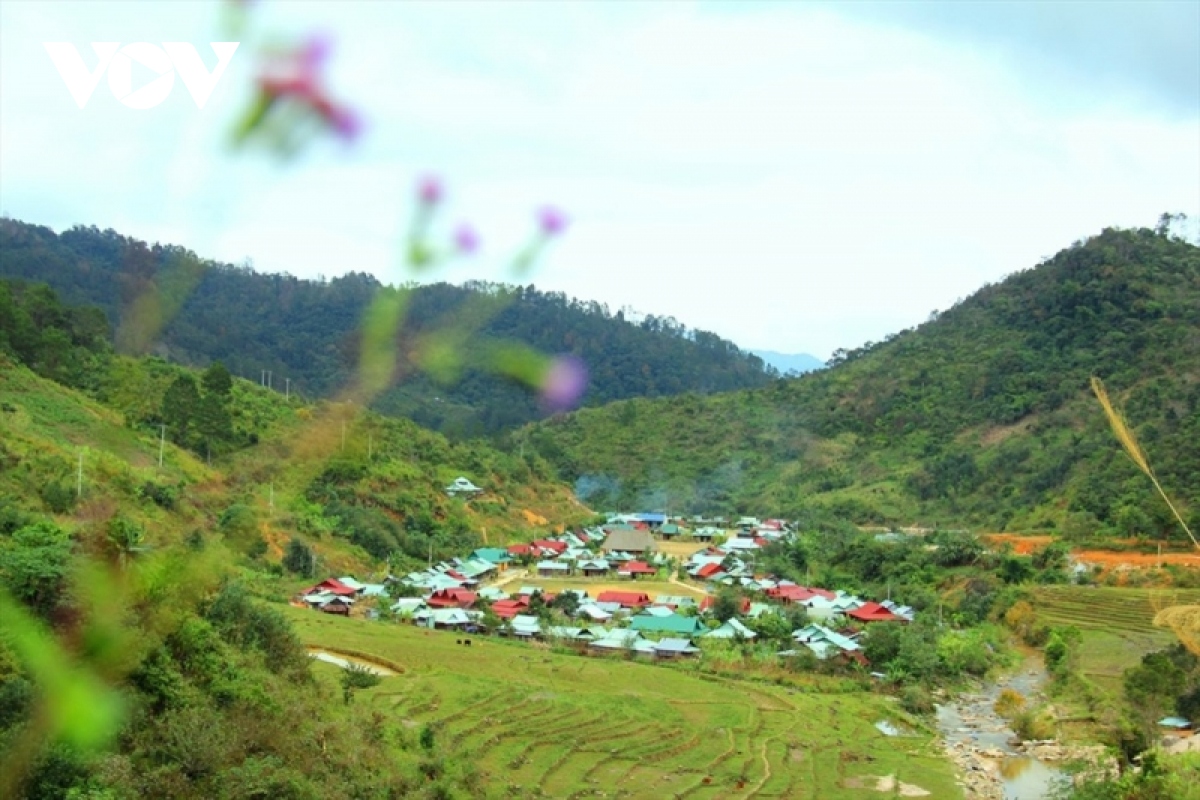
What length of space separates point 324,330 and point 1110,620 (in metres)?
42.4

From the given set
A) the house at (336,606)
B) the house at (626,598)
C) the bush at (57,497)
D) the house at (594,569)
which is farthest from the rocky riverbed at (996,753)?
the bush at (57,497)

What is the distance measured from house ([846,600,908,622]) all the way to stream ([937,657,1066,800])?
Result: 3618mm

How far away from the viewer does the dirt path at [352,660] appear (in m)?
19.2

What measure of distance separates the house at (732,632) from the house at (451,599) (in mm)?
5815

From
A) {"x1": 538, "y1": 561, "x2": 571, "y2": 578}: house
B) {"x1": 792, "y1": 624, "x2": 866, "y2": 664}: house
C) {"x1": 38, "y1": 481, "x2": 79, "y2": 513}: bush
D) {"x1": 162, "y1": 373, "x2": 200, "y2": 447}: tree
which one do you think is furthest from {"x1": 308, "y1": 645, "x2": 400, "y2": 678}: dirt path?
{"x1": 538, "y1": 561, "x2": 571, "y2": 578}: house

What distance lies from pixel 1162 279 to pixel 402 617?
148ft

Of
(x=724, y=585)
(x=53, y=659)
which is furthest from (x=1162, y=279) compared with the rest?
(x=53, y=659)

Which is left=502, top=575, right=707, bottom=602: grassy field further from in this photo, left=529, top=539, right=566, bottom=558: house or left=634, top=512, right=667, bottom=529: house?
left=634, top=512, right=667, bottom=529: house

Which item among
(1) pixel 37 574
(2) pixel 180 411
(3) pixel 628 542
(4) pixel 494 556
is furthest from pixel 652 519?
(1) pixel 37 574

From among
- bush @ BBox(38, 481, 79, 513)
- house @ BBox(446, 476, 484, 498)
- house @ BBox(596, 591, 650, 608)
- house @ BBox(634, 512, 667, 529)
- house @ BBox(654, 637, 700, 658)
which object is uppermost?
bush @ BBox(38, 481, 79, 513)

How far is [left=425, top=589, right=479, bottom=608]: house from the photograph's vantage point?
2655cm

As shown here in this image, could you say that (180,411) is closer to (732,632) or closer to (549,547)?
(549,547)

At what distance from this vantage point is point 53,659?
10.3 meters

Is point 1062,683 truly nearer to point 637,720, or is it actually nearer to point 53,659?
point 637,720
